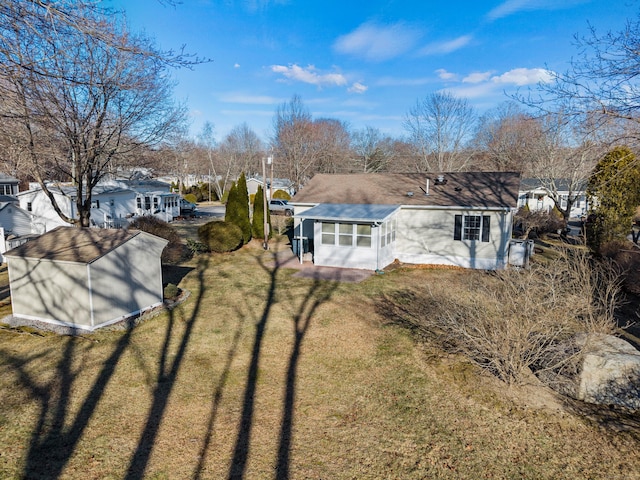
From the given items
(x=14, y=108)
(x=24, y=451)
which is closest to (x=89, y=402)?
(x=24, y=451)

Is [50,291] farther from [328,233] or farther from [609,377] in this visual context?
[609,377]

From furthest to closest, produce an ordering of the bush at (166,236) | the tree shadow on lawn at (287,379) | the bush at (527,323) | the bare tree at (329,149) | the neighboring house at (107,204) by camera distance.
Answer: the bare tree at (329,149), the neighboring house at (107,204), the bush at (166,236), the bush at (527,323), the tree shadow on lawn at (287,379)

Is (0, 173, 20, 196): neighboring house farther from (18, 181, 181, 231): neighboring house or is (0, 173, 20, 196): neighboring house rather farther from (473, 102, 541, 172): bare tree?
(473, 102, 541, 172): bare tree

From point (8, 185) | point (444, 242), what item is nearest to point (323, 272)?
point (444, 242)

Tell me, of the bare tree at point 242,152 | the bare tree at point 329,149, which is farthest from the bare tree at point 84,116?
the bare tree at point 242,152

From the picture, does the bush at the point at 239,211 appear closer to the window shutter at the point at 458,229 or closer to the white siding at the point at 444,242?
the white siding at the point at 444,242

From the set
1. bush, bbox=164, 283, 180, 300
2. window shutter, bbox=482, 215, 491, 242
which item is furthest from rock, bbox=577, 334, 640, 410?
bush, bbox=164, 283, 180, 300
